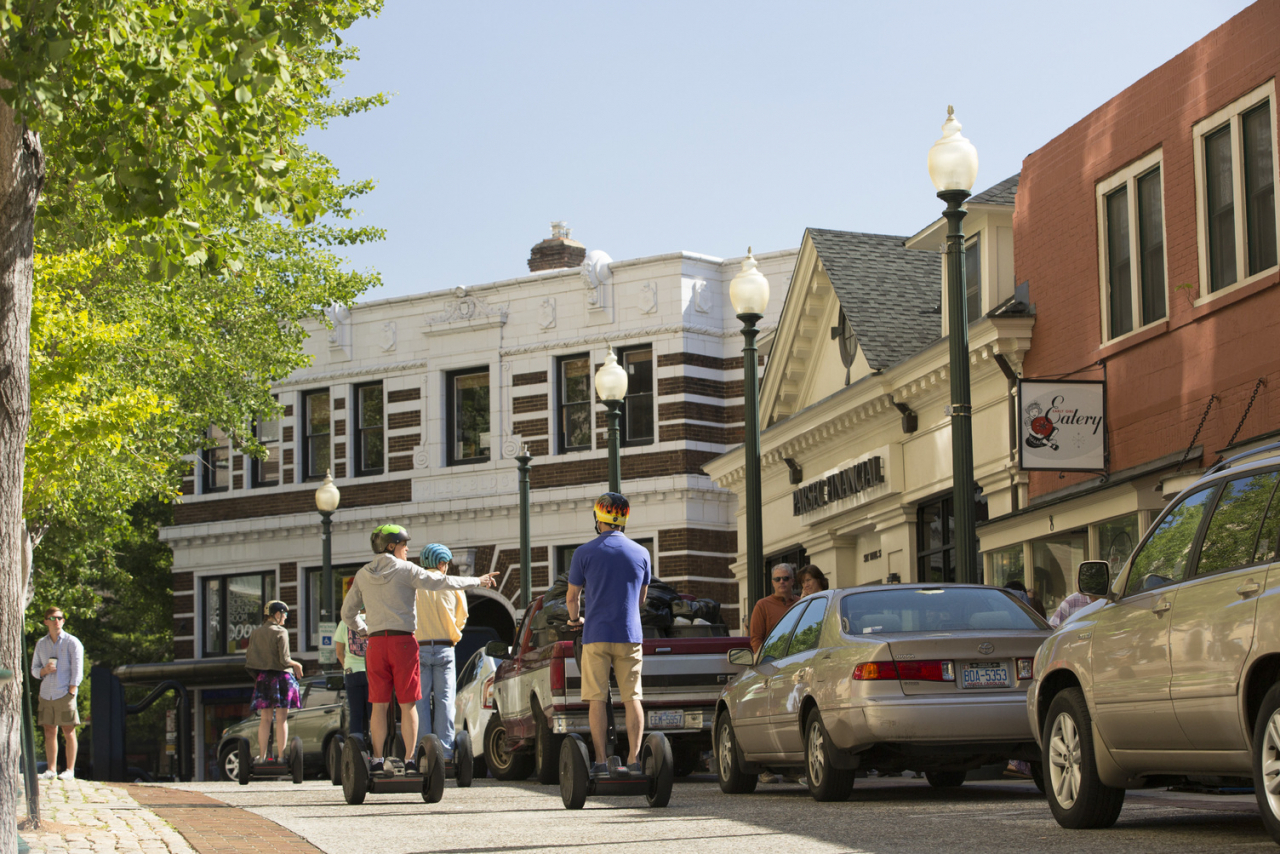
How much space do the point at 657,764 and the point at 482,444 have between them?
1070 inches

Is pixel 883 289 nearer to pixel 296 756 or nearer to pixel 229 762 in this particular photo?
pixel 229 762

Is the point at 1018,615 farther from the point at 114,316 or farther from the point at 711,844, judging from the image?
the point at 114,316

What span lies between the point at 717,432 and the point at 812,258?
32.2 ft

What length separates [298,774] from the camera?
16141 mm

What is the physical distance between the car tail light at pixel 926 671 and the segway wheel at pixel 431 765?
10.3 ft

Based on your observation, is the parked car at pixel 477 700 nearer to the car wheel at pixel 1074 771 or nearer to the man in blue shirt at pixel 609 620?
the man in blue shirt at pixel 609 620

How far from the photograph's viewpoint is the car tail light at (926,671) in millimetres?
11016

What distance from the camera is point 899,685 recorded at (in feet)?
36.0

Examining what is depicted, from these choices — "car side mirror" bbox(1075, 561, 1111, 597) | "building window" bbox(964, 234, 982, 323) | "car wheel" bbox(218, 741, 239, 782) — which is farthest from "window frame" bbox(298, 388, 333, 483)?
"car side mirror" bbox(1075, 561, 1111, 597)

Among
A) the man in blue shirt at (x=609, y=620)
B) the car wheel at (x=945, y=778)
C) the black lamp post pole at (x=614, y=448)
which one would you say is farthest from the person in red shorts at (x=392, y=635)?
the black lamp post pole at (x=614, y=448)

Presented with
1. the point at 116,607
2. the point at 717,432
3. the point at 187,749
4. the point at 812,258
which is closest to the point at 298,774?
the point at 812,258

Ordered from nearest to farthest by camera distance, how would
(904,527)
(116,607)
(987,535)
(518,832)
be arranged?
(518,832) → (987,535) → (904,527) → (116,607)

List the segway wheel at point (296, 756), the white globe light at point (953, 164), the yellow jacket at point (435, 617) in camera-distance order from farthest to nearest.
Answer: the segway wheel at point (296, 756)
the white globe light at point (953, 164)
the yellow jacket at point (435, 617)

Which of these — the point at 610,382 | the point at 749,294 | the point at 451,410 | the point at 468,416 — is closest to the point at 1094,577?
the point at 749,294
